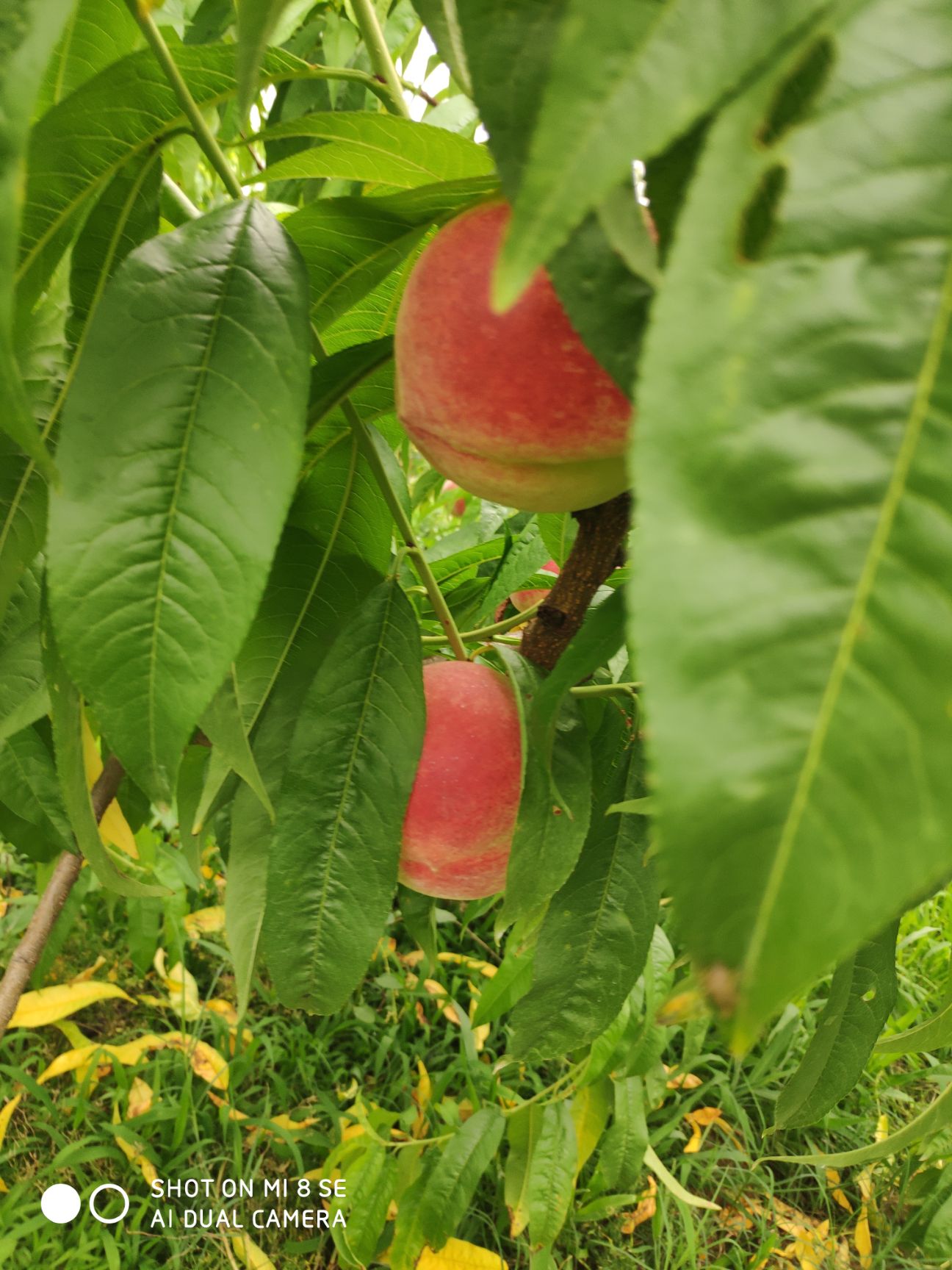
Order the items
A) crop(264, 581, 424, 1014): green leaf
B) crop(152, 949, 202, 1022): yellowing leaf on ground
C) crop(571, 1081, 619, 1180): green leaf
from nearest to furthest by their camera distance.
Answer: crop(264, 581, 424, 1014): green leaf → crop(571, 1081, 619, 1180): green leaf → crop(152, 949, 202, 1022): yellowing leaf on ground

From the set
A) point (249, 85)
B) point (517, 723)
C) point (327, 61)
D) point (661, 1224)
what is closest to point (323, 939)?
point (517, 723)

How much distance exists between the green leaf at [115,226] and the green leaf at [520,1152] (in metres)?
1.11

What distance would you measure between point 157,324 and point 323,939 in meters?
0.33

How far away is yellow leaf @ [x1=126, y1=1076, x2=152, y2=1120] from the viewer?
148 cm

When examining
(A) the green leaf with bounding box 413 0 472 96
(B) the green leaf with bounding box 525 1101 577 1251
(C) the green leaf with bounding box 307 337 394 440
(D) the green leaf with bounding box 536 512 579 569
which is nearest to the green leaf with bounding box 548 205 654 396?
(A) the green leaf with bounding box 413 0 472 96

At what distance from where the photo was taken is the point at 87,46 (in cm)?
52

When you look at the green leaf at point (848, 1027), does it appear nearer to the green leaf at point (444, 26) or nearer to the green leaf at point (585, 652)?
the green leaf at point (585, 652)

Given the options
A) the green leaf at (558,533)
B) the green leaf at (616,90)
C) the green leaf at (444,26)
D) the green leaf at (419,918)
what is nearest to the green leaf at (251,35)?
the green leaf at (444,26)

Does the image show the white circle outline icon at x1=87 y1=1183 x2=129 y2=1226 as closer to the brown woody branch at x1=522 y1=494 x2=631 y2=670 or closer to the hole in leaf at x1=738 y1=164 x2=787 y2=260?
the brown woody branch at x1=522 y1=494 x2=631 y2=670

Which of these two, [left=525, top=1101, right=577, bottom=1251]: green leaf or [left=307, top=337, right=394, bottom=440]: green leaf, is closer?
[left=307, top=337, right=394, bottom=440]: green leaf

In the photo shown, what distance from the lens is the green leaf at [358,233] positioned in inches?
17.8

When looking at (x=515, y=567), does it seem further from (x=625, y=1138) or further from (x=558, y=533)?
(x=625, y=1138)

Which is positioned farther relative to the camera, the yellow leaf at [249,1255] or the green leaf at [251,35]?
the yellow leaf at [249,1255]

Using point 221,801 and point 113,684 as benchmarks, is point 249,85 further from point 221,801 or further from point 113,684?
point 221,801
